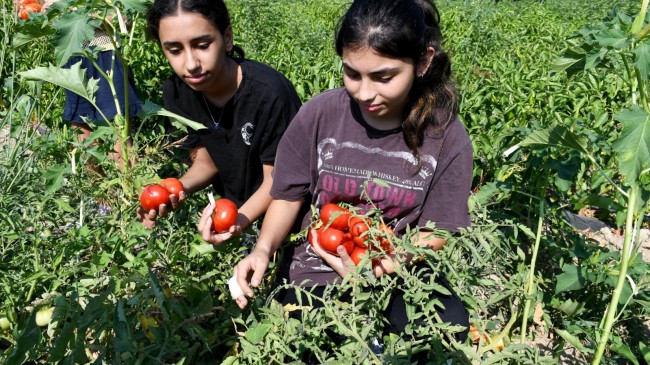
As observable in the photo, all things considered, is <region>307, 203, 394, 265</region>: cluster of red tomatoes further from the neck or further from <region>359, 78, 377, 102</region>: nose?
the neck

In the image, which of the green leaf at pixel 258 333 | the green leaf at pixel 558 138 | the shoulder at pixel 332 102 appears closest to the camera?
the green leaf at pixel 258 333

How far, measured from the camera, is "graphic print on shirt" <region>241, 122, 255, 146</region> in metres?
2.46

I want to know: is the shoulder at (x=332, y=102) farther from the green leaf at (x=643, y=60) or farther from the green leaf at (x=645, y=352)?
the green leaf at (x=645, y=352)

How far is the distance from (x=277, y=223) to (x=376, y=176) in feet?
1.17

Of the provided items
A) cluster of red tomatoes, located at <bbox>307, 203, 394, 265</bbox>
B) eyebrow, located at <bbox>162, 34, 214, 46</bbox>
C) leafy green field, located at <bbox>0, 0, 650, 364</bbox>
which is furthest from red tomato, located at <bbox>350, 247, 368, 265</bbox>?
eyebrow, located at <bbox>162, 34, 214, 46</bbox>

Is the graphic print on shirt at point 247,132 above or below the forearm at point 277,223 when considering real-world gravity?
above

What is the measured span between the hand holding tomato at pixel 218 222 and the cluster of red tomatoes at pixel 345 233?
0.83 feet

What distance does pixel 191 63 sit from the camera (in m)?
2.21

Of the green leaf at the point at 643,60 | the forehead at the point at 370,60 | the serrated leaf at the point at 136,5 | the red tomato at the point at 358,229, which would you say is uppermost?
the green leaf at the point at 643,60

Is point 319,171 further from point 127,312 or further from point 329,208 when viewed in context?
point 127,312

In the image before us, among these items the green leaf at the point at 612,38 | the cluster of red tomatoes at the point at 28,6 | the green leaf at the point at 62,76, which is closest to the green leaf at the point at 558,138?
the green leaf at the point at 612,38

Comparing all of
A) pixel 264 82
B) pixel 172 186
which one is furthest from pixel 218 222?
pixel 264 82

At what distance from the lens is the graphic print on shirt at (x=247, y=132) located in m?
2.46

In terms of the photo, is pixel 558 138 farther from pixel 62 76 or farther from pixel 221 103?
pixel 62 76
